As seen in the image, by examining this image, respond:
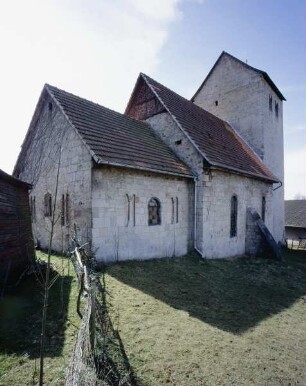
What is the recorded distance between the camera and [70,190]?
10.1 m

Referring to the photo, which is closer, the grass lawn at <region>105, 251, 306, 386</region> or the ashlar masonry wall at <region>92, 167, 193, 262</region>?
the grass lawn at <region>105, 251, 306, 386</region>

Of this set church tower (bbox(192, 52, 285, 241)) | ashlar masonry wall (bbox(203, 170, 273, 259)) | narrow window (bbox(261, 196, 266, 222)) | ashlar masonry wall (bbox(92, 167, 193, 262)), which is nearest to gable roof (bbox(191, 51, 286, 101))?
church tower (bbox(192, 52, 285, 241))

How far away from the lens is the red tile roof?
961cm

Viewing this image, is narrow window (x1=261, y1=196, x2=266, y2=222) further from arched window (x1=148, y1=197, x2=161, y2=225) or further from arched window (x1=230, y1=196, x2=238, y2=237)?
arched window (x1=148, y1=197, x2=161, y2=225)

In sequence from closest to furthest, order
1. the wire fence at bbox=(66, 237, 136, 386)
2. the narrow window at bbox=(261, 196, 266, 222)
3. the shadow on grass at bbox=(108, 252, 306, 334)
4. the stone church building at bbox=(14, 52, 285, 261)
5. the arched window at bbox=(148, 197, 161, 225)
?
1. the wire fence at bbox=(66, 237, 136, 386)
2. the shadow on grass at bbox=(108, 252, 306, 334)
3. the stone church building at bbox=(14, 52, 285, 261)
4. the arched window at bbox=(148, 197, 161, 225)
5. the narrow window at bbox=(261, 196, 266, 222)

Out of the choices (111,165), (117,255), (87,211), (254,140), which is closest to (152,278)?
(117,255)

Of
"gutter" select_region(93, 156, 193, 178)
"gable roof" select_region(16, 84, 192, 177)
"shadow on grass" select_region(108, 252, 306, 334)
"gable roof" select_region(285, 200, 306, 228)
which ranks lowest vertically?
"shadow on grass" select_region(108, 252, 306, 334)

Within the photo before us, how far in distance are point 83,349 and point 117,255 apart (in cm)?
617

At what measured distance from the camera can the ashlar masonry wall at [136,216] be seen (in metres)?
9.07

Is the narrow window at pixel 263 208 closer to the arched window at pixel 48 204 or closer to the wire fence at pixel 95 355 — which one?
the arched window at pixel 48 204

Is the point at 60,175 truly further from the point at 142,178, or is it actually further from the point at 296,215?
the point at 296,215

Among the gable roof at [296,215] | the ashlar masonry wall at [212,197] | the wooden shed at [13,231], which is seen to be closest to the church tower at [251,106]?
the ashlar masonry wall at [212,197]

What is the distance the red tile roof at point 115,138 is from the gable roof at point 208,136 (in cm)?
139

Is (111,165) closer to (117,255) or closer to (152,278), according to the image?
(117,255)
